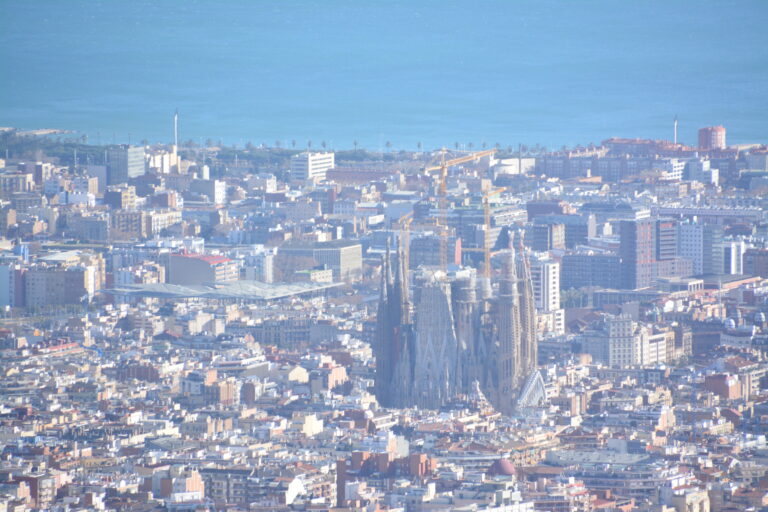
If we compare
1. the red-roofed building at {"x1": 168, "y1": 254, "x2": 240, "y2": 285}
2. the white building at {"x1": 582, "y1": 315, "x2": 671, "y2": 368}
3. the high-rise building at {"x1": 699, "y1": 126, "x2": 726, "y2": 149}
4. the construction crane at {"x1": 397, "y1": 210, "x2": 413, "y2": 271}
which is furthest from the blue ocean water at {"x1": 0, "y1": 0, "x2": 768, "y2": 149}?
the white building at {"x1": 582, "y1": 315, "x2": 671, "y2": 368}

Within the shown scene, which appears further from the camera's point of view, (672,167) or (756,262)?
(672,167)

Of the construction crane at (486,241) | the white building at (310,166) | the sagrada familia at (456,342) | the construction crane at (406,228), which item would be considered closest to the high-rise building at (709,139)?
the white building at (310,166)

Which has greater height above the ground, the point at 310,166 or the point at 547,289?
the point at 310,166

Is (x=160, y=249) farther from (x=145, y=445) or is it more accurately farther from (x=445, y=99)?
(x=445, y=99)

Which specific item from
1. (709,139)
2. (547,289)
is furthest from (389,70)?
(547,289)

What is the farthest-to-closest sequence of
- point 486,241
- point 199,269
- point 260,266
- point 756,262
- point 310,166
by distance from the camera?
point 310,166
point 260,266
point 756,262
point 199,269
point 486,241

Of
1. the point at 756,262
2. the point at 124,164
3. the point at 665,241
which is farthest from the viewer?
the point at 124,164

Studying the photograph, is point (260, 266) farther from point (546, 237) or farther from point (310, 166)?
point (310, 166)

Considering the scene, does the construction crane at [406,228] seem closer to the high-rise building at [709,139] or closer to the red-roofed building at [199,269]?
the red-roofed building at [199,269]
